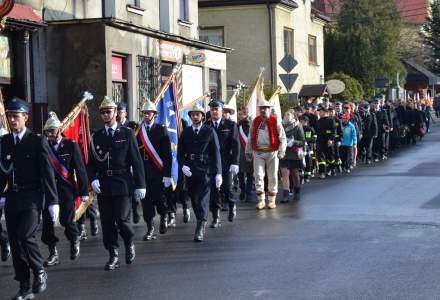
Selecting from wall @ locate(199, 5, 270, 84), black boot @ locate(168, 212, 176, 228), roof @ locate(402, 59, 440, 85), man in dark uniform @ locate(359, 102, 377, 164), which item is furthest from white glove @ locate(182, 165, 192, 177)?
roof @ locate(402, 59, 440, 85)

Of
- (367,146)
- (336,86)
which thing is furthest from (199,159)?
(336,86)

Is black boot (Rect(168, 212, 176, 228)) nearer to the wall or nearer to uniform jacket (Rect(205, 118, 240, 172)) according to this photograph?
uniform jacket (Rect(205, 118, 240, 172))

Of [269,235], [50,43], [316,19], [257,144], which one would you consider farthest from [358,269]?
[316,19]

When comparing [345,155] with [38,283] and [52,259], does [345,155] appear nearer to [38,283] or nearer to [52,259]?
[52,259]

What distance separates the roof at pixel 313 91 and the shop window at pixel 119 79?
1904 centimetres

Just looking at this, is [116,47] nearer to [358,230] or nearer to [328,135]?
[328,135]

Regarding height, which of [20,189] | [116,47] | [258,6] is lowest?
[20,189]

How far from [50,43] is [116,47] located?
161 centimetres

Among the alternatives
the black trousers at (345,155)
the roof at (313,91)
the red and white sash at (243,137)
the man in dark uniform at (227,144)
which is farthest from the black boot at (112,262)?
the roof at (313,91)

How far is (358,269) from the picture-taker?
985 cm

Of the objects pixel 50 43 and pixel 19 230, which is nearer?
pixel 19 230

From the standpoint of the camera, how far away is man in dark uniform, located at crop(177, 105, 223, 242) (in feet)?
41.9

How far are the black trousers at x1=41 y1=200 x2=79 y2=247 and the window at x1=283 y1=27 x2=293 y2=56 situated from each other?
107 feet

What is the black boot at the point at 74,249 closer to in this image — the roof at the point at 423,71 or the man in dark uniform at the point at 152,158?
the man in dark uniform at the point at 152,158
